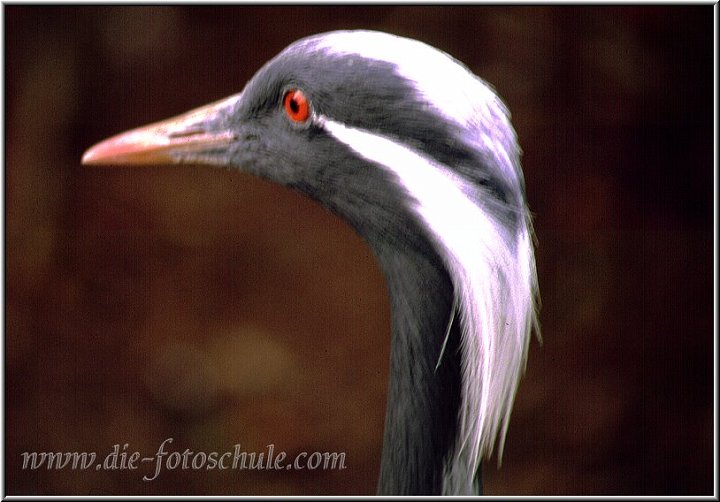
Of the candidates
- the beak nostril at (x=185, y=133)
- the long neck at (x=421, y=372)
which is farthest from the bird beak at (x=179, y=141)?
the long neck at (x=421, y=372)

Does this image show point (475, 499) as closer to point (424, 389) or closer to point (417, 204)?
point (424, 389)

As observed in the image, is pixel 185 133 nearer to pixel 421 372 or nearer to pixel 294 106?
pixel 294 106

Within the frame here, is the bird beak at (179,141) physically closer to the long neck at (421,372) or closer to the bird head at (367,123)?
the bird head at (367,123)

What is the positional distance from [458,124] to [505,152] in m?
0.06

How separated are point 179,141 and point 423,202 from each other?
32 centimetres

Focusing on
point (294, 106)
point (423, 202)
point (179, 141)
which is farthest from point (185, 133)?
point (423, 202)

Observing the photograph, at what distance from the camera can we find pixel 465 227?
0.63 metres

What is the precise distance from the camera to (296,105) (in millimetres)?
688

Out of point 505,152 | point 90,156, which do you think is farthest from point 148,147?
point 505,152

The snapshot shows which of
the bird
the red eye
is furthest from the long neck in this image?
the red eye

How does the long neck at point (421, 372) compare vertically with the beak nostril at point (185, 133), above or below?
below

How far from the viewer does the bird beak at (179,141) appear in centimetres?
77

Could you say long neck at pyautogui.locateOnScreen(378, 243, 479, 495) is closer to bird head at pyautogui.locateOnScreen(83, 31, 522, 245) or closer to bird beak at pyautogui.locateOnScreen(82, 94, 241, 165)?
bird head at pyautogui.locateOnScreen(83, 31, 522, 245)

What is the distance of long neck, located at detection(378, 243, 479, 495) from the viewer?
2.21 feet
